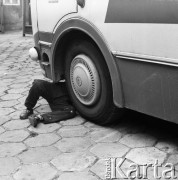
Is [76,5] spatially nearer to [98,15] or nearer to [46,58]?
[98,15]

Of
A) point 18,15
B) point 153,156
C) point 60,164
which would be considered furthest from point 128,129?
point 18,15

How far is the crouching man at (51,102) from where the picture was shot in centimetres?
362

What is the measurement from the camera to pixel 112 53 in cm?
281

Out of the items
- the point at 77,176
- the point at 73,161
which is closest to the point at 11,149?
the point at 73,161

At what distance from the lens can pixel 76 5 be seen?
3141mm

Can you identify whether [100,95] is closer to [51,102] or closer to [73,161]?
[73,161]

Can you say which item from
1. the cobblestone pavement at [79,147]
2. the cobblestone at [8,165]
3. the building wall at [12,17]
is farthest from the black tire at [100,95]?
the building wall at [12,17]

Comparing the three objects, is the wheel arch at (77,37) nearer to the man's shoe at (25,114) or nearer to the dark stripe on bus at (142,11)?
the dark stripe on bus at (142,11)

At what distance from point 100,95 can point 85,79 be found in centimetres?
23

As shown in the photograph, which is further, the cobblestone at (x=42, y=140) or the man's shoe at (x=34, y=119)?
the man's shoe at (x=34, y=119)

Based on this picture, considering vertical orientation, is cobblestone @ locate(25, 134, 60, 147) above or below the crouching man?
below

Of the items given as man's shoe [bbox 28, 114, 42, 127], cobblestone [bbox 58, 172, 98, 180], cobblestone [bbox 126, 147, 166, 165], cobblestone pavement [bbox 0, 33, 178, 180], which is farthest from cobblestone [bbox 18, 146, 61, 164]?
cobblestone [bbox 126, 147, 166, 165]

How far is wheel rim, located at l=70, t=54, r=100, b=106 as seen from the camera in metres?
3.21

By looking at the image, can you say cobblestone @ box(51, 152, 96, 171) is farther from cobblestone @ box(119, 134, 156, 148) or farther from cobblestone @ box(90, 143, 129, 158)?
cobblestone @ box(119, 134, 156, 148)
